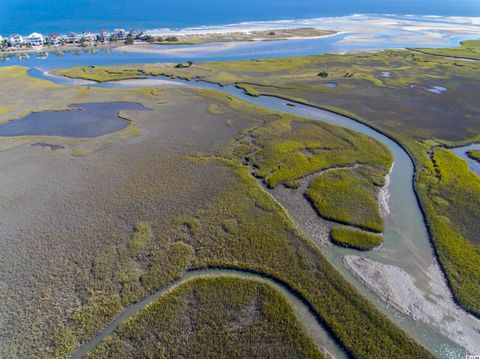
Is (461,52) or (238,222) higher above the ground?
(461,52)

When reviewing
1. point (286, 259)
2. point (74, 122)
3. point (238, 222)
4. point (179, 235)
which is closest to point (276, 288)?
point (286, 259)

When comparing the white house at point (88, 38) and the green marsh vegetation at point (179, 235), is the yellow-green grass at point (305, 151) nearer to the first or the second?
the green marsh vegetation at point (179, 235)

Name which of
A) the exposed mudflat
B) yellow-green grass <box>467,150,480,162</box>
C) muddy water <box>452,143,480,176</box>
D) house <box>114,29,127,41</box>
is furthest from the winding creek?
house <box>114,29,127,41</box>

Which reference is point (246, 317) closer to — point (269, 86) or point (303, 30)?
point (269, 86)

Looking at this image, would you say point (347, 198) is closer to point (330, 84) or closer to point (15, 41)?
point (330, 84)

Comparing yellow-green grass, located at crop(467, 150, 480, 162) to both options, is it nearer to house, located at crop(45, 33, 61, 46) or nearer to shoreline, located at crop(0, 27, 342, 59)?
shoreline, located at crop(0, 27, 342, 59)

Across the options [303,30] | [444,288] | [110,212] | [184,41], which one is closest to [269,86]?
[110,212]
